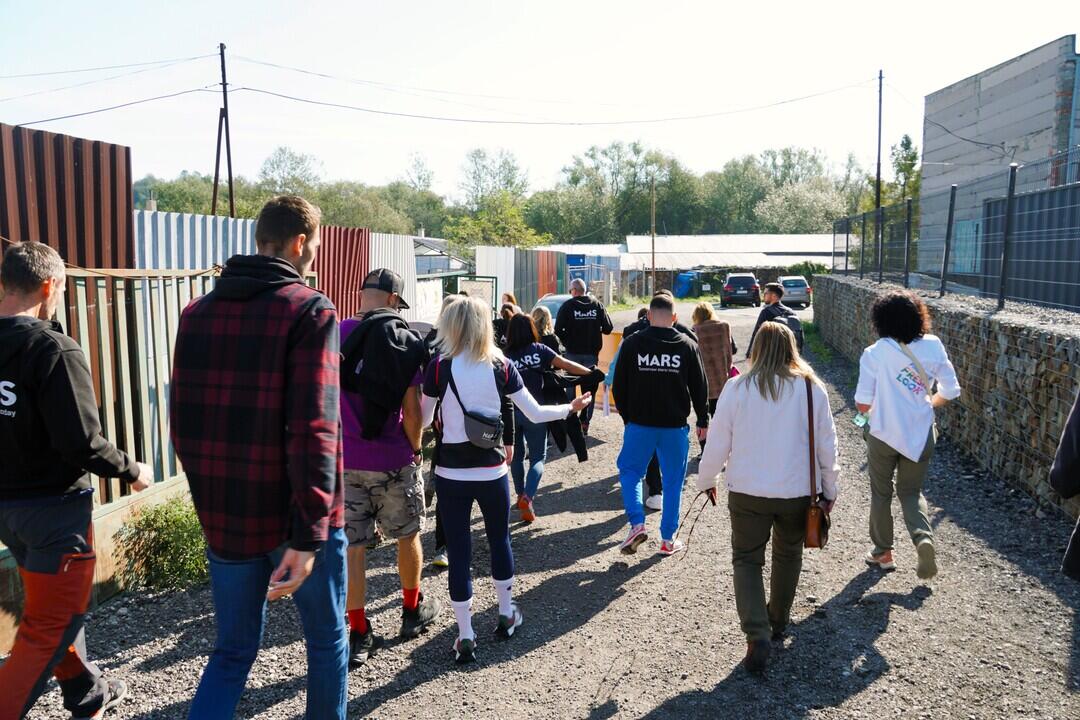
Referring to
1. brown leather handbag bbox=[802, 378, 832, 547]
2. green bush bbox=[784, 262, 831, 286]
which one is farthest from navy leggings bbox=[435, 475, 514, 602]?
green bush bbox=[784, 262, 831, 286]

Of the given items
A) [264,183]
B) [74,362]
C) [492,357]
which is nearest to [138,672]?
[74,362]

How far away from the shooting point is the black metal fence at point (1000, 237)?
24.8 ft

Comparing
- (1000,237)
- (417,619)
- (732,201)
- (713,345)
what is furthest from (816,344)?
(732,201)

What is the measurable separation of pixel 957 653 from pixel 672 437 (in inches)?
85.5

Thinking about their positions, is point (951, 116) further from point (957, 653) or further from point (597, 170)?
point (597, 170)

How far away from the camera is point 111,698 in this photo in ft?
12.5

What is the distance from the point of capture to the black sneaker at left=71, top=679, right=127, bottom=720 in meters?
3.66

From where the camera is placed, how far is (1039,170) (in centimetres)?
797

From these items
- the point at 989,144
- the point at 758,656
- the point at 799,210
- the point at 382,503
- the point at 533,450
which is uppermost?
the point at 799,210

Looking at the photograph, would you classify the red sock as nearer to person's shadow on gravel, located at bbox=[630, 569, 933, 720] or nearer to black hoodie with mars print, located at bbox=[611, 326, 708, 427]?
person's shadow on gravel, located at bbox=[630, 569, 933, 720]

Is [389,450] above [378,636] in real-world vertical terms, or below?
above

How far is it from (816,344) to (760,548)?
57.0 ft

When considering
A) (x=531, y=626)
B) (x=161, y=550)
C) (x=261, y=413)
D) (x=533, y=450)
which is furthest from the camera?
(x=533, y=450)

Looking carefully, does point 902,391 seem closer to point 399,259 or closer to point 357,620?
point 357,620
